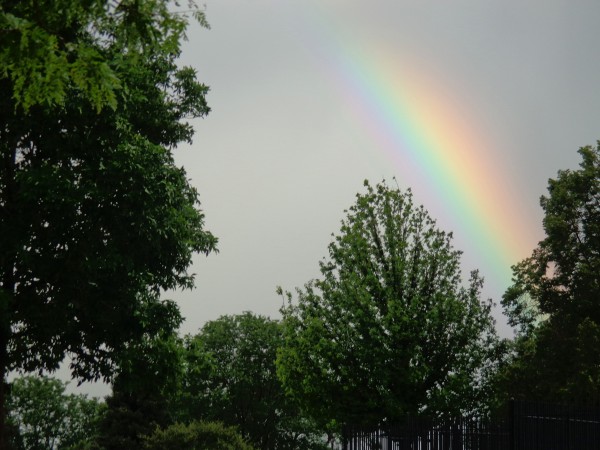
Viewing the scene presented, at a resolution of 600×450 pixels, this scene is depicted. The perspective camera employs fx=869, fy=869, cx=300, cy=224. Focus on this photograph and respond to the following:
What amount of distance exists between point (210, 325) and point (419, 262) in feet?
124

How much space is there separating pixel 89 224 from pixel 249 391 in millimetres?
45208

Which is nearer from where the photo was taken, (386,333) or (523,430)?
(523,430)

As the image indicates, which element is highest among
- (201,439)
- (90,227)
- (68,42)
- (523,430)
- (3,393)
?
(90,227)

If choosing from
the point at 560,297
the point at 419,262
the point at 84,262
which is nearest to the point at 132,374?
the point at 84,262

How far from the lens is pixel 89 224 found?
24.6m

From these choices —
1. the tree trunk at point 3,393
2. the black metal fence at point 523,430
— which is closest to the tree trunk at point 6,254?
the tree trunk at point 3,393

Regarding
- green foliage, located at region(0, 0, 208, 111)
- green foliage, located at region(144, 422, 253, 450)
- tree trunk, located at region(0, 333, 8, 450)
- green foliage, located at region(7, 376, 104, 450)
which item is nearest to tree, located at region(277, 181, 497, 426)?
green foliage, located at region(144, 422, 253, 450)

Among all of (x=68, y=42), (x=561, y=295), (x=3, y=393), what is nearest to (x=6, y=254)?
(x=3, y=393)

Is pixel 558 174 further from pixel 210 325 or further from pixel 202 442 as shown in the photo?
pixel 210 325

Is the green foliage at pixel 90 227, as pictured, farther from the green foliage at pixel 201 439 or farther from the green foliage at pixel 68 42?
the green foliage at pixel 68 42

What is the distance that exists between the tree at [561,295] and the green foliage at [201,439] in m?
13.1

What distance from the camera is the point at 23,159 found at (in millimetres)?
26344

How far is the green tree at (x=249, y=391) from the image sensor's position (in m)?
66.1

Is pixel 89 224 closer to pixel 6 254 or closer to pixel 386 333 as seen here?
pixel 6 254
